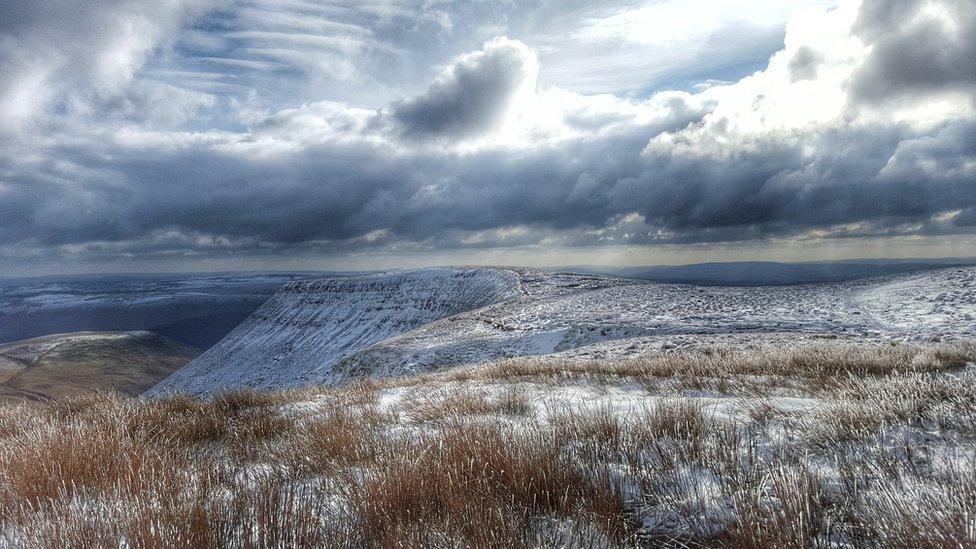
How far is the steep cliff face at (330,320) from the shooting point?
50969mm

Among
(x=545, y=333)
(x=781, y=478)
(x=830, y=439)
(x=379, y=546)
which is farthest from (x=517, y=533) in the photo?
(x=545, y=333)

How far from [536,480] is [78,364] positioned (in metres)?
213

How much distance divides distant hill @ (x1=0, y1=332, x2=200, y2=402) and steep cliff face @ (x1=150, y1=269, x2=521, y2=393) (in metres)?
80.1

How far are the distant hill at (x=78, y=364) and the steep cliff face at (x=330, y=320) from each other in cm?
8008

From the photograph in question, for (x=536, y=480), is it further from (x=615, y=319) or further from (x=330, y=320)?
(x=330, y=320)

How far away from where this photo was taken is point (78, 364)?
527ft

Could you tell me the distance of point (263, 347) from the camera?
69.4m

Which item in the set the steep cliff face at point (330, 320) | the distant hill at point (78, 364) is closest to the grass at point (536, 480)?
the steep cliff face at point (330, 320)

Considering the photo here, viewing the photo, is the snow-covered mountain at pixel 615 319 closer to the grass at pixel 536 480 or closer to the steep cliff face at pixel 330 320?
the steep cliff face at pixel 330 320

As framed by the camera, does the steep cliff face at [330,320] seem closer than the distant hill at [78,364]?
Yes

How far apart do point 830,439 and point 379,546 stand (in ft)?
10.4

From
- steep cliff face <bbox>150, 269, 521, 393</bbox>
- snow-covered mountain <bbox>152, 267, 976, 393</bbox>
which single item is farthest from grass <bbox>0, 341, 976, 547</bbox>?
steep cliff face <bbox>150, 269, 521, 393</bbox>

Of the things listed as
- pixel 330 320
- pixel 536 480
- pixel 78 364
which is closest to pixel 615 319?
pixel 536 480

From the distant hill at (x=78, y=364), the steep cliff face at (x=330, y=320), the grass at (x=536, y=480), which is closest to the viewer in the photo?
the grass at (x=536, y=480)
